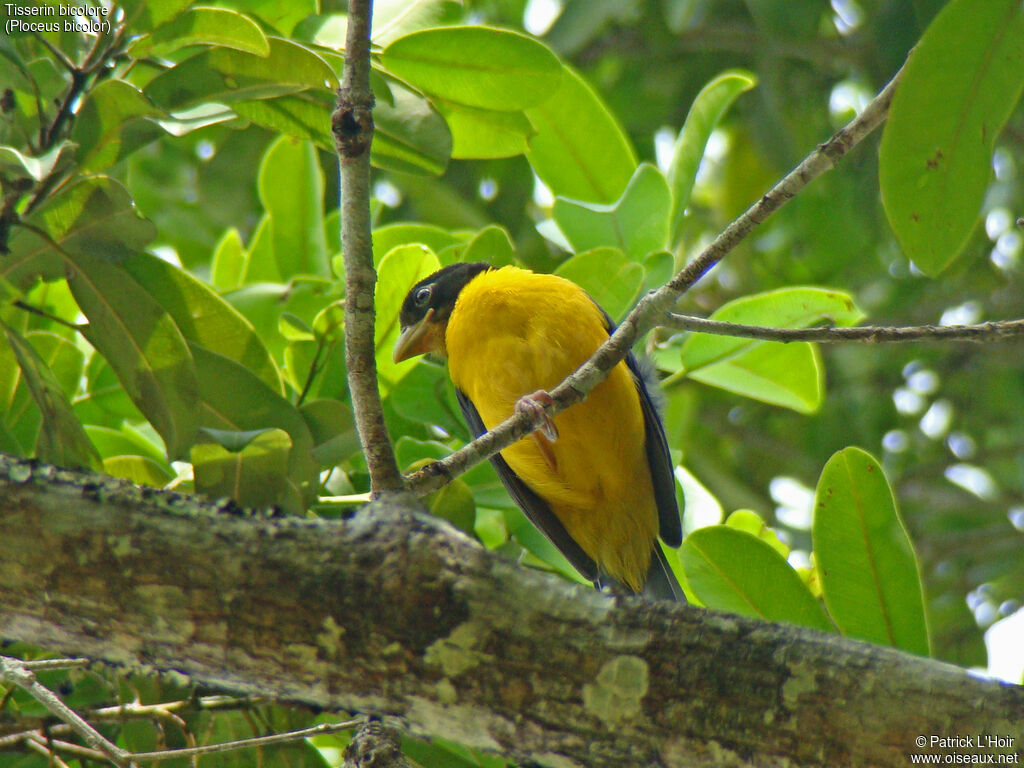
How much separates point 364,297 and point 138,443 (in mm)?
1296

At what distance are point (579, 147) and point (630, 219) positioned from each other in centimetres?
42

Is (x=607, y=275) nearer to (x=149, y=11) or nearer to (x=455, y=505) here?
A: (x=455, y=505)

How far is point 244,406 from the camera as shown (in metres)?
2.39

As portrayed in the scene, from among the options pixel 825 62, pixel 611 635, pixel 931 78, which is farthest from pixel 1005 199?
pixel 611 635

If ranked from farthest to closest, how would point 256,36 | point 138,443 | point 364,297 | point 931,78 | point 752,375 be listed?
point 752,375 → point 138,443 → point 256,36 → point 364,297 → point 931,78

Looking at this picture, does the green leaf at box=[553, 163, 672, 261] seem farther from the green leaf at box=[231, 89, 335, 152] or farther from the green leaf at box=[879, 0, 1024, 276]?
the green leaf at box=[879, 0, 1024, 276]

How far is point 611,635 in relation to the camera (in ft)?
4.33

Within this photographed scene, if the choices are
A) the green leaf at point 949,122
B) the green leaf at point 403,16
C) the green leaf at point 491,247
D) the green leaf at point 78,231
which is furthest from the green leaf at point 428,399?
the green leaf at point 949,122

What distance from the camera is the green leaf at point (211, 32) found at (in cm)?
222

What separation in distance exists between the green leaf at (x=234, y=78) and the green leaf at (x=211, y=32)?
3 cm

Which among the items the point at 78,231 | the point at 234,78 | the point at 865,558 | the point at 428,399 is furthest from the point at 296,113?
the point at 865,558

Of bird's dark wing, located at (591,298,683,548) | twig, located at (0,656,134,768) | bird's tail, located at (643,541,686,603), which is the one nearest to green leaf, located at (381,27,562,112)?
bird's dark wing, located at (591,298,683,548)

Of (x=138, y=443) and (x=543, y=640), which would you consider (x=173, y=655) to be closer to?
(x=543, y=640)

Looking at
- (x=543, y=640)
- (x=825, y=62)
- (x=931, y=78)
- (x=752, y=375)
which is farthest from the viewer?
(x=825, y=62)
